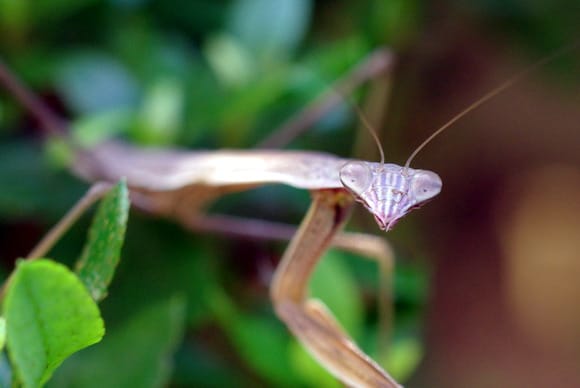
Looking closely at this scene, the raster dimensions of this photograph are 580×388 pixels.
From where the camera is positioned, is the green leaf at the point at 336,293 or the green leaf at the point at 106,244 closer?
the green leaf at the point at 106,244

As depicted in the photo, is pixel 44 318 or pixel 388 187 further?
pixel 388 187

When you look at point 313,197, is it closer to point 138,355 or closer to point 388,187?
point 388,187

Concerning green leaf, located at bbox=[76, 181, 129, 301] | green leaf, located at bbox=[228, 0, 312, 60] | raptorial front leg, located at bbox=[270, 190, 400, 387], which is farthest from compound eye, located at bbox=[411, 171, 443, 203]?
green leaf, located at bbox=[228, 0, 312, 60]

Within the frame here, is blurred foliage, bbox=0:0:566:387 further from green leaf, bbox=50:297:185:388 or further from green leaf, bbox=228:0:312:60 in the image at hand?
green leaf, bbox=50:297:185:388

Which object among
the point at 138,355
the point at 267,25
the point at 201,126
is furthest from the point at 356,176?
the point at 267,25

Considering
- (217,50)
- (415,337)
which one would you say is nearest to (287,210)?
(217,50)

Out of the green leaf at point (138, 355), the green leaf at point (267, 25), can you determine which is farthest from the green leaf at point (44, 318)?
the green leaf at point (267, 25)

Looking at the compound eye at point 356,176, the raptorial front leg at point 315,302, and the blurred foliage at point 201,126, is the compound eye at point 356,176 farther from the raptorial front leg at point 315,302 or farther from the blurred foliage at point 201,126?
the blurred foliage at point 201,126
